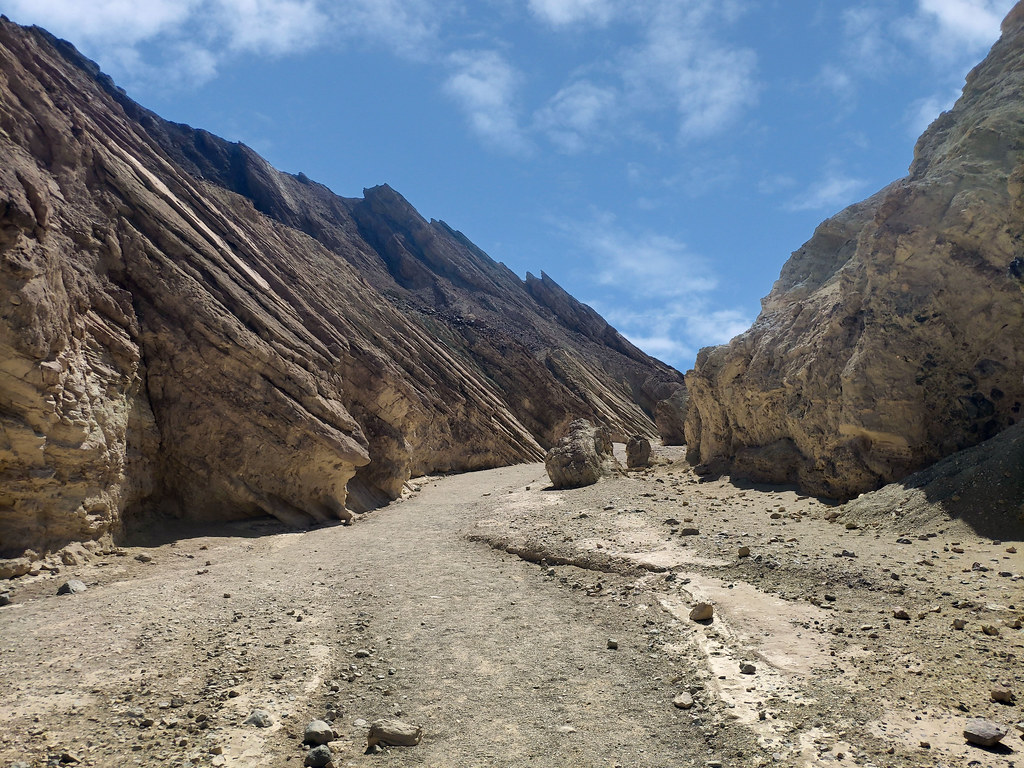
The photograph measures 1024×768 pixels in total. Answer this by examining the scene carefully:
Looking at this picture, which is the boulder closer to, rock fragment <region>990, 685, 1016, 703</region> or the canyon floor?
the canyon floor

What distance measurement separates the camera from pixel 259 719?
5137 millimetres

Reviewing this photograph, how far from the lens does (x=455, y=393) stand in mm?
40344

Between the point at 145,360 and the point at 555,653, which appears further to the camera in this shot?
the point at 145,360

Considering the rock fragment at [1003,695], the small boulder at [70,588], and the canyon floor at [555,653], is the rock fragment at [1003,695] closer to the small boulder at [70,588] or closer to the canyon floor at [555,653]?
the canyon floor at [555,653]

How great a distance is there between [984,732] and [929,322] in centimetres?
954

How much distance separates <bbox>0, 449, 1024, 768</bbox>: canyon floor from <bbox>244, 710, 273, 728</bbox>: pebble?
2.5 inches

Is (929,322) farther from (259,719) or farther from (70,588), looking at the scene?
(70,588)

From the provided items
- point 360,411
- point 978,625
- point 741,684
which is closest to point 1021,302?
point 978,625

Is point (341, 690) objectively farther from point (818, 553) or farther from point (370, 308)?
point (370, 308)

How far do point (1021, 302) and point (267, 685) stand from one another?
12.6 metres

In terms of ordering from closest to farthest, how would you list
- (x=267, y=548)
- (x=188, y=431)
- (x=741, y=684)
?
(x=741, y=684) < (x=267, y=548) < (x=188, y=431)

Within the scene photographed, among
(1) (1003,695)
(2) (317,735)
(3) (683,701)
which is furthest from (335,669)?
(1) (1003,695)

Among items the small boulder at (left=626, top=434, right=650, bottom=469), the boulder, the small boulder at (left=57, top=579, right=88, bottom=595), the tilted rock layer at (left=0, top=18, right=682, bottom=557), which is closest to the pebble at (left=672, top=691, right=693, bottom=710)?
the small boulder at (left=57, top=579, right=88, bottom=595)

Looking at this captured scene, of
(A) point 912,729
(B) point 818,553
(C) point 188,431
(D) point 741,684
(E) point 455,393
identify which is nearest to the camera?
(A) point 912,729
